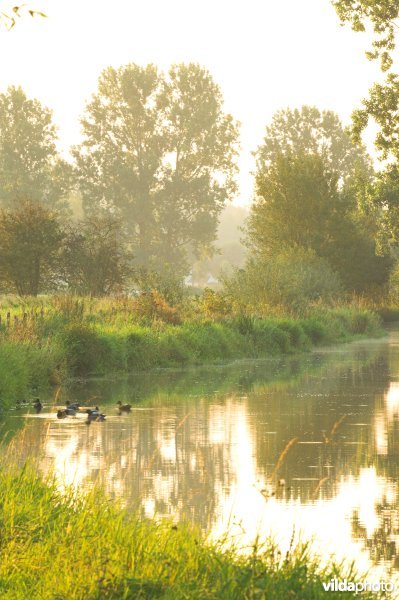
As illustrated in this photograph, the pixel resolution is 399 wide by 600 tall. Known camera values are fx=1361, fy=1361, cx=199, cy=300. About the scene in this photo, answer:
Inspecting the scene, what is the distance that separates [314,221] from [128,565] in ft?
223

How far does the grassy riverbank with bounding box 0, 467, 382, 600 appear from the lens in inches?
313

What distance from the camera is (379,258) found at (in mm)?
78000

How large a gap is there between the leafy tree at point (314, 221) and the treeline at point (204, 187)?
0.26ft

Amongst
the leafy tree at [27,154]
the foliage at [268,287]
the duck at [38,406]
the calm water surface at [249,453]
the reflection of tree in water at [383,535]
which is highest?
the leafy tree at [27,154]

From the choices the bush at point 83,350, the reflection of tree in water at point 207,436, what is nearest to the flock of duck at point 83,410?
the reflection of tree in water at point 207,436

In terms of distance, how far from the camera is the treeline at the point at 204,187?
215 ft

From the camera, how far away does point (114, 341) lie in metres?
32.9

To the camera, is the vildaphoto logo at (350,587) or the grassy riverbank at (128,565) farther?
the vildaphoto logo at (350,587)

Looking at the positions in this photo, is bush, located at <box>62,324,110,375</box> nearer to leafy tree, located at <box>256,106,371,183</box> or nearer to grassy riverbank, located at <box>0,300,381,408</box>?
grassy riverbank, located at <box>0,300,381,408</box>

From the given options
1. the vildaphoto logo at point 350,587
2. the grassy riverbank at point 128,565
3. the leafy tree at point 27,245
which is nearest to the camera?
the grassy riverbank at point 128,565

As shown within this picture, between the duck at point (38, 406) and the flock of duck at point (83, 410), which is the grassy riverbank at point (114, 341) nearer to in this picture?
the duck at point (38, 406)

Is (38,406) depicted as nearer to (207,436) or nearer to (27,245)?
(207,436)

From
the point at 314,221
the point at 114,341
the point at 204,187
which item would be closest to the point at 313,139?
the point at 204,187

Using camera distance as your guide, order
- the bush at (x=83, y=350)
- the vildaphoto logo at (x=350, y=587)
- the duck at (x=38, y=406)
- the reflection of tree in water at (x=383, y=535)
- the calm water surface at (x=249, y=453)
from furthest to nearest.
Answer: the bush at (x=83, y=350)
the duck at (x=38, y=406)
the calm water surface at (x=249, y=453)
the reflection of tree in water at (x=383, y=535)
the vildaphoto logo at (x=350, y=587)
